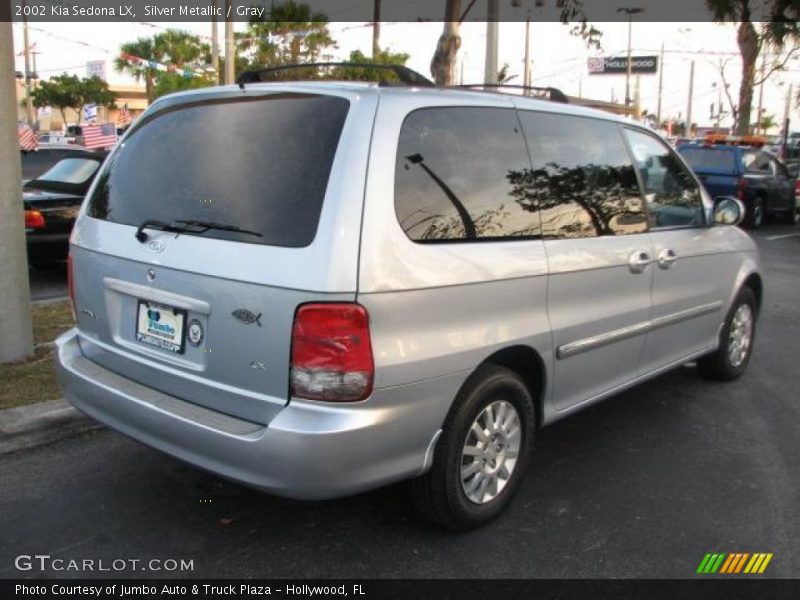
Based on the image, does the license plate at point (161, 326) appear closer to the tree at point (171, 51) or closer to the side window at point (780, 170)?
the side window at point (780, 170)

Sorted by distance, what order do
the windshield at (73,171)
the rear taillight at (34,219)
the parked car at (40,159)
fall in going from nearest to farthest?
1. the rear taillight at (34,219)
2. the windshield at (73,171)
3. the parked car at (40,159)

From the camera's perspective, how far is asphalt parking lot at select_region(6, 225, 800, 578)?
3018mm

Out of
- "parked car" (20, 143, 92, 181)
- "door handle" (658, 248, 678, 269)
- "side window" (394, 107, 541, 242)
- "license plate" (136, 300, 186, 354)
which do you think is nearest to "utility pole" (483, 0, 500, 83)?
"parked car" (20, 143, 92, 181)

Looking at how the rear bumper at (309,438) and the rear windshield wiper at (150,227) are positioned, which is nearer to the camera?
the rear bumper at (309,438)

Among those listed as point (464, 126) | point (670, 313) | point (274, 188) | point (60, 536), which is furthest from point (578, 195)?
A: point (60, 536)

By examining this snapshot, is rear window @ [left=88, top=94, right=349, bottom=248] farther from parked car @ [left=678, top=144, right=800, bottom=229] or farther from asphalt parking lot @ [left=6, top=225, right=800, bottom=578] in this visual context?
parked car @ [left=678, top=144, right=800, bottom=229]

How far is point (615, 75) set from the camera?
70.7 metres

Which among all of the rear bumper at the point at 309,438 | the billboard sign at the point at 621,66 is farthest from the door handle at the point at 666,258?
the billboard sign at the point at 621,66

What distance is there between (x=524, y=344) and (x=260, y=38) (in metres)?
23.3

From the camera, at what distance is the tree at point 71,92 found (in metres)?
61.8

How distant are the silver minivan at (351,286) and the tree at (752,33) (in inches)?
766

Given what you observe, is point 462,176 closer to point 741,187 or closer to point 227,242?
point 227,242
